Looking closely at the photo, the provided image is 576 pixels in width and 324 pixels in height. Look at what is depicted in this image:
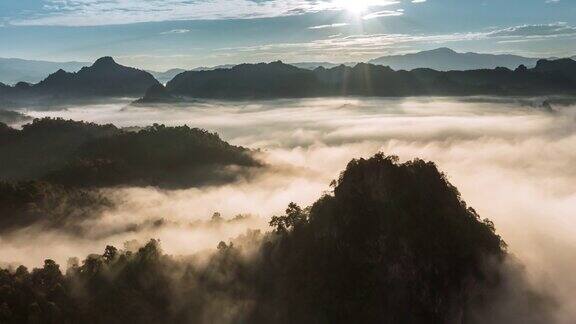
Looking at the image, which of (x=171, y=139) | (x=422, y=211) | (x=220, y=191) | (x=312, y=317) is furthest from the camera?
(x=171, y=139)

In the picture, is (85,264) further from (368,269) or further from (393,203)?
(393,203)

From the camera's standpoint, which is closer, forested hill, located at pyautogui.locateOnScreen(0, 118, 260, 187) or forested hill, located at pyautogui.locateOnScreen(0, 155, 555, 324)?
forested hill, located at pyautogui.locateOnScreen(0, 155, 555, 324)

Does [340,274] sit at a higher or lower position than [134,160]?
lower

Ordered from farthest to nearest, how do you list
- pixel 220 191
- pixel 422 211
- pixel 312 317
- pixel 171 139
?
pixel 171 139 → pixel 220 191 → pixel 422 211 → pixel 312 317

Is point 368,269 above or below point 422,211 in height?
below

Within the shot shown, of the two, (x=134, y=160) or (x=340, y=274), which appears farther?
(x=134, y=160)

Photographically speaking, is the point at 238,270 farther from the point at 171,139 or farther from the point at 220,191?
the point at 171,139

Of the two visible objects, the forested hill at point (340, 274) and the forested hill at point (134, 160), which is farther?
the forested hill at point (134, 160)

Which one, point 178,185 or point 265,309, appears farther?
point 178,185

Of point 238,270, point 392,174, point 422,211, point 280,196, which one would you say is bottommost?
point 280,196

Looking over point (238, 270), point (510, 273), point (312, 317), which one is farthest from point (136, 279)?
point (510, 273)
